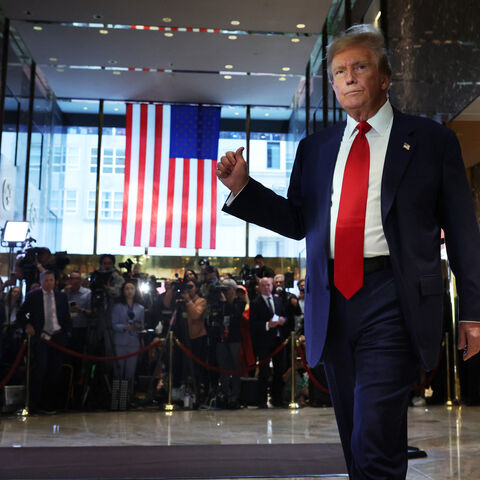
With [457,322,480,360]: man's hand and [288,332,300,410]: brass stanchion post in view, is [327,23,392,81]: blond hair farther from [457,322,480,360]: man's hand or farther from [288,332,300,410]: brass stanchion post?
[288,332,300,410]: brass stanchion post

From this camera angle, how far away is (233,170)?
5.94ft

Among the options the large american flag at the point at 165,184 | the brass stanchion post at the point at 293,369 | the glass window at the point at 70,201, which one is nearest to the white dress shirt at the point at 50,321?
the brass stanchion post at the point at 293,369

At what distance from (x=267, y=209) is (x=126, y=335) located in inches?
241

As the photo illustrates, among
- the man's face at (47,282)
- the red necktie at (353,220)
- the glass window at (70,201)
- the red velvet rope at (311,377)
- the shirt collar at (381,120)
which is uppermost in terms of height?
the glass window at (70,201)

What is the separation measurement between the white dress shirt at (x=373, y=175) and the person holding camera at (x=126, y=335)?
6161 millimetres

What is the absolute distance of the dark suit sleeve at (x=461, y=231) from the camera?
1.68 m

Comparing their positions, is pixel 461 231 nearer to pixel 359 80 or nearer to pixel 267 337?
pixel 359 80

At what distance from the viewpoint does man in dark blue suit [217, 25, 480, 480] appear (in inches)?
62.8

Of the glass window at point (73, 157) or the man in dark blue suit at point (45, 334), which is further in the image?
the glass window at point (73, 157)

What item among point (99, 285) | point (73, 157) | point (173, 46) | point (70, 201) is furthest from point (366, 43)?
point (73, 157)

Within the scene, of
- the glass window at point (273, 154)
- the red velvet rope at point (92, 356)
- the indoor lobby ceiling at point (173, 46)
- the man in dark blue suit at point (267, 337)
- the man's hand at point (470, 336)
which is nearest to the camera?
the man's hand at point (470, 336)

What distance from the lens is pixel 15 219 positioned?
9406 millimetres

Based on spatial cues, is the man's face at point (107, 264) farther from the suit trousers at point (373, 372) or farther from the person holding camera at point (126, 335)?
the suit trousers at point (373, 372)

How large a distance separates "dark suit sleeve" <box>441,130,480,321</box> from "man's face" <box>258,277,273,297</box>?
20.6 ft
